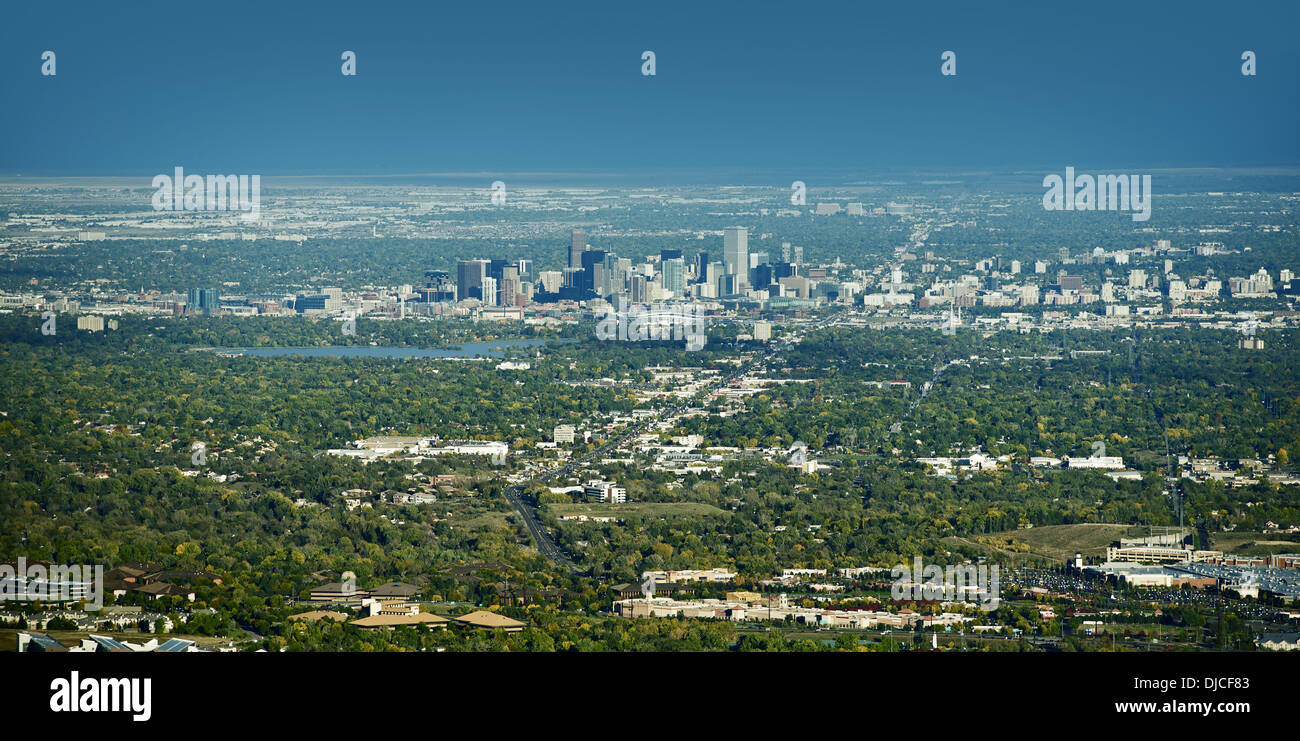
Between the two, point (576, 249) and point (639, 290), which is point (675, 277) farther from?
point (576, 249)

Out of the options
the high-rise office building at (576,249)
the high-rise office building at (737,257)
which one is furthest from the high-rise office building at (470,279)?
the high-rise office building at (737,257)

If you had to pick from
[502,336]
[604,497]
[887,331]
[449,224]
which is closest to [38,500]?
[604,497]

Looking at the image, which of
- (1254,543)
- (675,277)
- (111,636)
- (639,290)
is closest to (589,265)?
(675,277)

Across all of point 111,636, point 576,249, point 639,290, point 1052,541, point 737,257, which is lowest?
point 1052,541

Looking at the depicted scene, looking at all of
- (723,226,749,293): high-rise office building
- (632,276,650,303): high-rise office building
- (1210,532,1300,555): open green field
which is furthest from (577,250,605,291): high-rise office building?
(1210,532,1300,555): open green field

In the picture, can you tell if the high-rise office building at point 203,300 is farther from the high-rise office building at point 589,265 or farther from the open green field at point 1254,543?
the open green field at point 1254,543
